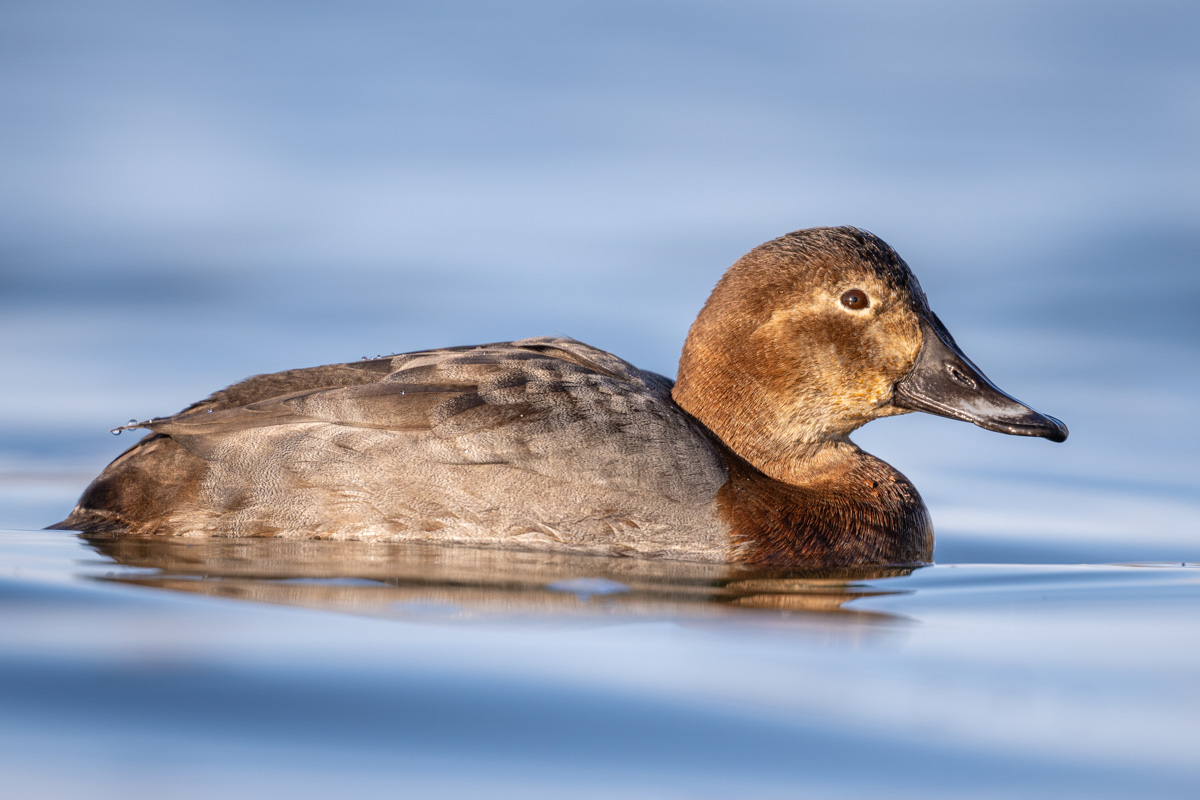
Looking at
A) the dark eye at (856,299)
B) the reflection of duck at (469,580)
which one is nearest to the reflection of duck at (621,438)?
the dark eye at (856,299)

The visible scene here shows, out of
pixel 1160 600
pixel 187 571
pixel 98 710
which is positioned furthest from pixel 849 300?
pixel 98 710

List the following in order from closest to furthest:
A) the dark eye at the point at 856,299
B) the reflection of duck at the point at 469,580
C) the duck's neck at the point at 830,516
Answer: the reflection of duck at the point at 469,580 → the duck's neck at the point at 830,516 → the dark eye at the point at 856,299

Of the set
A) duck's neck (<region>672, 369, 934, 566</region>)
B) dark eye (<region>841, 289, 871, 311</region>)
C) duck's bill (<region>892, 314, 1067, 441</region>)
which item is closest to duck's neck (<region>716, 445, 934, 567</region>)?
duck's neck (<region>672, 369, 934, 566</region>)

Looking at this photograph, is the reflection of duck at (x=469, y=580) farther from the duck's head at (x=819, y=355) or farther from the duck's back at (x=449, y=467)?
the duck's head at (x=819, y=355)

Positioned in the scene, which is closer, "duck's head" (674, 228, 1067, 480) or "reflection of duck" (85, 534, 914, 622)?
"reflection of duck" (85, 534, 914, 622)

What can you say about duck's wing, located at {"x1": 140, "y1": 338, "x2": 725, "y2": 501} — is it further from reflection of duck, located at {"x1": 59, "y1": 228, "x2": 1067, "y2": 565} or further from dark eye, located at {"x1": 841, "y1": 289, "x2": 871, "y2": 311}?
dark eye, located at {"x1": 841, "y1": 289, "x2": 871, "y2": 311}

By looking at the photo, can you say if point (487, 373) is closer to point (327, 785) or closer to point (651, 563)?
point (651, 563)

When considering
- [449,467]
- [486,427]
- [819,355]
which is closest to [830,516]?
[819,355]

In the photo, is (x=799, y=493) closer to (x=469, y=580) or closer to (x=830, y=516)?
(x=830, y=516)

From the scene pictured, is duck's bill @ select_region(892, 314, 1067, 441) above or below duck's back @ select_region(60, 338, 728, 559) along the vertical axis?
above
